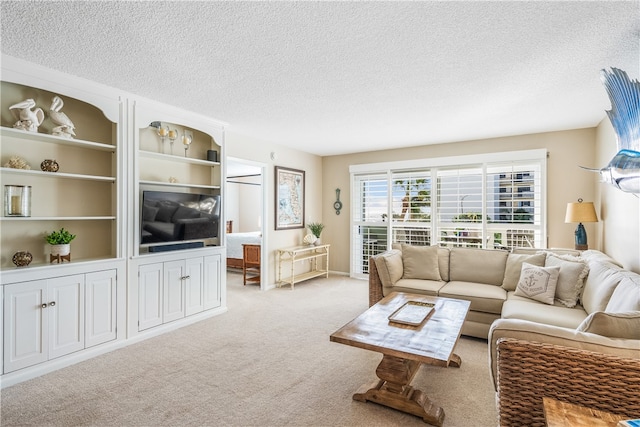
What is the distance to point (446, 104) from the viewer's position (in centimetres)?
338

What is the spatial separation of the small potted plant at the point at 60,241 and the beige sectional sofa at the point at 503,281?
3080mm

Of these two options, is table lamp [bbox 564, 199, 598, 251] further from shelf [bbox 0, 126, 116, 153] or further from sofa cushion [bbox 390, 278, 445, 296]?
shelf [bbox 0, 126, 116, 153]

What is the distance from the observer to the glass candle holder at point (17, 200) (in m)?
2.50

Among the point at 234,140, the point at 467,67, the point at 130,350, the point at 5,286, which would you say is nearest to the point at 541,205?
the point at 467,67

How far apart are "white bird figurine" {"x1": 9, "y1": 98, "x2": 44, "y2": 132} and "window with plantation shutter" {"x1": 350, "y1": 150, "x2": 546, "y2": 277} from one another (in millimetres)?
4641

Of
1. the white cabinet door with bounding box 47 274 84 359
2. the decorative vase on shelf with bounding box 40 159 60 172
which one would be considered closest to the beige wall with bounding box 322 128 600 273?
the decorative vase on shelf with bounding box 40 159 60 172

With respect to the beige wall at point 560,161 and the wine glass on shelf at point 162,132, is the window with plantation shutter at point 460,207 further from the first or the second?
the wine glass on shelf at point 162,132

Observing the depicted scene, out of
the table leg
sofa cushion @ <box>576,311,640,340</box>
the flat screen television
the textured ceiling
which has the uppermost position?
the textured ceiling

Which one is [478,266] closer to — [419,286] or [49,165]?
[419,286]

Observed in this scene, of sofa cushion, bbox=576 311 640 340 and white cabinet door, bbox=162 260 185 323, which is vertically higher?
sofa cushion, bbox=576 311 640 340

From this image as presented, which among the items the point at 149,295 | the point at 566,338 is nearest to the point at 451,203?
the point at 566,338

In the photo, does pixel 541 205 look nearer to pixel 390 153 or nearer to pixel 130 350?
pixel 390 153

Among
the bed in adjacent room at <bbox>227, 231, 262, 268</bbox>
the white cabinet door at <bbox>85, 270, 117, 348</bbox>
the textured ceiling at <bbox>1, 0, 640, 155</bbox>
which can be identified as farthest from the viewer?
the bed in adjacent room at <bbox>227, 231, 262, 268</bbox>

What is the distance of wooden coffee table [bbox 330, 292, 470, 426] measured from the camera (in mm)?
1869
